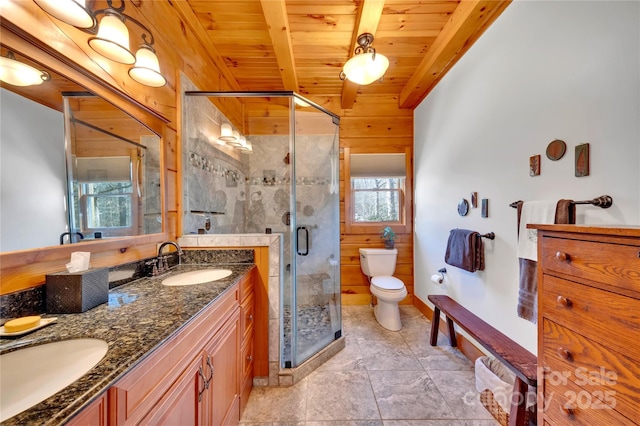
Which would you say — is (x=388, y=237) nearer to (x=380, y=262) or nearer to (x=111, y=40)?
(x=380, y=262)

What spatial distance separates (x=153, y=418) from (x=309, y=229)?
1.76 m

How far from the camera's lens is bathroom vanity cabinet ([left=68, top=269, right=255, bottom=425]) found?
54 cm

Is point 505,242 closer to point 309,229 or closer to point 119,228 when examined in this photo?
point 309,229

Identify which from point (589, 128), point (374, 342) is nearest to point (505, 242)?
point (589, 128)

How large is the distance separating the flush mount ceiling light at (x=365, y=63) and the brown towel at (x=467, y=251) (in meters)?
1.44

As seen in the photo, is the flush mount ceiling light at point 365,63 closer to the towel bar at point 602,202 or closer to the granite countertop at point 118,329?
the towel bar at point 602,202

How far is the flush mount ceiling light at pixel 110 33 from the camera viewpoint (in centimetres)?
80

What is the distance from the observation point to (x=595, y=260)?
72 centimetres

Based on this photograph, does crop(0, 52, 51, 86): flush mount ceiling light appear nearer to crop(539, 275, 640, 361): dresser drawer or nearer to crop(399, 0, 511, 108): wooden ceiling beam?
crop(539, 275, 640, 361): dresser drawer

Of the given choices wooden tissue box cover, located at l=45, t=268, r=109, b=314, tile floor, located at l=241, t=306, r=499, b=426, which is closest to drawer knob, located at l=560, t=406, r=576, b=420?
tile floor, located at l=241, t=306, r=499, b=426

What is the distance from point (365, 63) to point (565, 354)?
75.0 inches

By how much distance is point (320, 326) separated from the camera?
210 cm

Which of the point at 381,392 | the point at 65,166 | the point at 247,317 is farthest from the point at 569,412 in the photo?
the point at 65,166

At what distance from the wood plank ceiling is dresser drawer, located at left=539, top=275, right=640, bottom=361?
1.79 m
